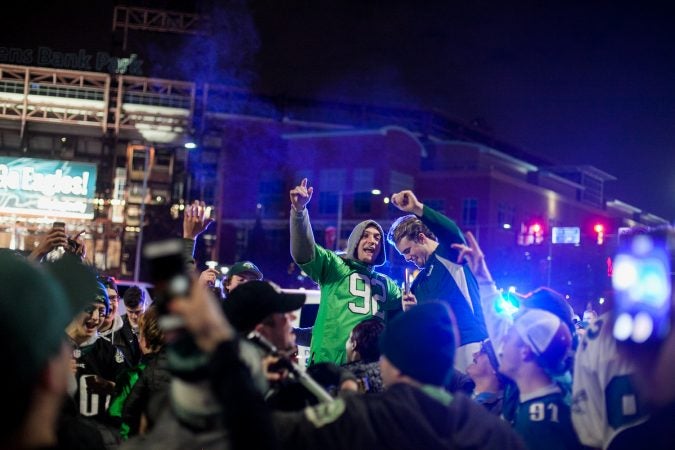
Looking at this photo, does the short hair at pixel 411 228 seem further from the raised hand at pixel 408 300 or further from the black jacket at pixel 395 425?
the black jacket at pixel 395 425

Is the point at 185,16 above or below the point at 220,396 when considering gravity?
above

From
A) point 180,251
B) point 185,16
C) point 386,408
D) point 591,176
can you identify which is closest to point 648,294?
point 386,408

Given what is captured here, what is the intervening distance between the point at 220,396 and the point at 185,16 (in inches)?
2213

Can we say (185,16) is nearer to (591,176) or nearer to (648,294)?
(591,176)

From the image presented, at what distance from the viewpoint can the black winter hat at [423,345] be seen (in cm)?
284

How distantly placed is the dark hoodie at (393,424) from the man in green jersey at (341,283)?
2.91m

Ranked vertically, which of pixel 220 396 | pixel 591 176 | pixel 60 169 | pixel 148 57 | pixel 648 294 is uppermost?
pixel 148 57

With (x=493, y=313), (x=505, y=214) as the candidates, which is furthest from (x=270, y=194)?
(x=493, y=313)

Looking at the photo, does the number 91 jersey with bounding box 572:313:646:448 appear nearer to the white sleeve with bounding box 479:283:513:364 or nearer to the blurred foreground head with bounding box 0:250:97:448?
the white sleeve with bounding box 479:283:513:364

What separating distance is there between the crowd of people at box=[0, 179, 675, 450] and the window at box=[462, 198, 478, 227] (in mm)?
46573

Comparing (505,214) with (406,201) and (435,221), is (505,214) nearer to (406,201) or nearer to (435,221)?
(435,221)

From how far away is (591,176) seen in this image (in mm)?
71875

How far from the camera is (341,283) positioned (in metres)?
6.00

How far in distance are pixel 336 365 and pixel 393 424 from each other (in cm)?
105
